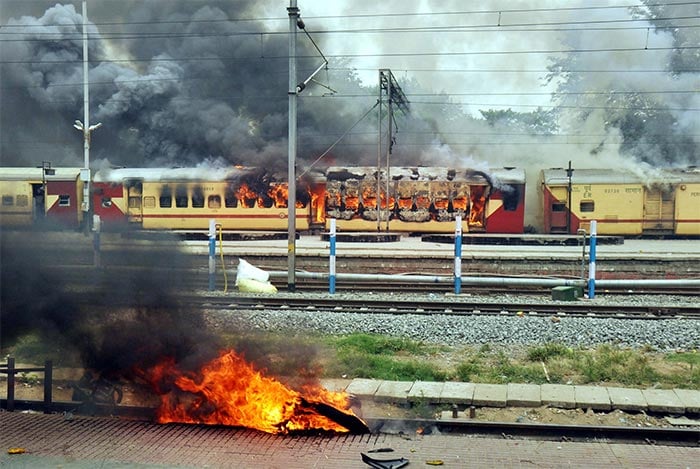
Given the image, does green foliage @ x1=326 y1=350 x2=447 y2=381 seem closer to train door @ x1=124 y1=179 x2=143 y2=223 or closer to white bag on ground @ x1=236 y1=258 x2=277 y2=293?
white bag on ground @ x1=236 y1=258 x2=277 y2=293

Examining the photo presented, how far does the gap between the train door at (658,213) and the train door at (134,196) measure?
79.2 ft

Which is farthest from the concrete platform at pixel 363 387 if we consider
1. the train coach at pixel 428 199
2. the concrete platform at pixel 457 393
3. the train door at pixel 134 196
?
the train door at pixel 134 196

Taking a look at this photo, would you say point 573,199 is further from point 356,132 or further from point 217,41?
point 217,41

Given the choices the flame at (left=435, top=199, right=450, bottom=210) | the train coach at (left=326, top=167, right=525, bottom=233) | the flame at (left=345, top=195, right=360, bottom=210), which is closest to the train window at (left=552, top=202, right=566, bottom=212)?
the train coach at (left=326, top=167, right=525, bottom=233)

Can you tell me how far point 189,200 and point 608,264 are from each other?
19.9 m

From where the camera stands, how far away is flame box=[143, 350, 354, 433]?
6.15 m

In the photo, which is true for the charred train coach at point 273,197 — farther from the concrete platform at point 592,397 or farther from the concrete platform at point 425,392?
the concrete platform at point 592,397

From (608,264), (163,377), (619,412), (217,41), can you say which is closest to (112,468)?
(163,377)

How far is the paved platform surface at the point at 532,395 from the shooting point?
676 centimetres

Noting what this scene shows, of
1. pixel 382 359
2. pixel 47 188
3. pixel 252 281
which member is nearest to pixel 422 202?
pixel 252 281

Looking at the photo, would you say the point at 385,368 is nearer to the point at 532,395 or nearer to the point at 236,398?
the point at 532,395

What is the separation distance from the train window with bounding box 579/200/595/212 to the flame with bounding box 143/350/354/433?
2692 cm

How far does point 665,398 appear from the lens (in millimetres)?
6918

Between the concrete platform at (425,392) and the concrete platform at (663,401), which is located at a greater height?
the concrete platform at (663,401)
